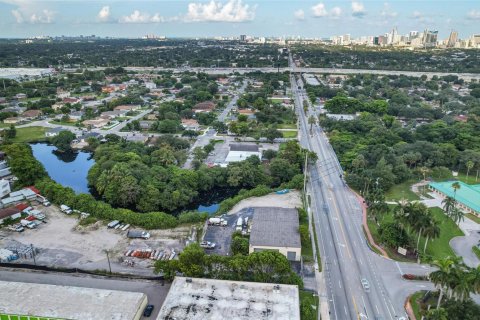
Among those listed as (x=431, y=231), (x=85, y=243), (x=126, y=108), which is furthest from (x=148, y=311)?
(x=126, y=108)

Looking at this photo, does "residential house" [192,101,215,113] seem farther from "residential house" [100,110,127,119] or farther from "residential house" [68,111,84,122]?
"residential house" [68,111,84,122]

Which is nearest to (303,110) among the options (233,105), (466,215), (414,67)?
(233,105)

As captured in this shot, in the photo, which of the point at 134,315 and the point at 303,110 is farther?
the point at 303,110

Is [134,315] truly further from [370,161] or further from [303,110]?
[303,110]

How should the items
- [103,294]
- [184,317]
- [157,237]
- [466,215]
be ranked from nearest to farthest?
1. [184,317]
2. [103,294]
3. [157,237]
4. [466,215]

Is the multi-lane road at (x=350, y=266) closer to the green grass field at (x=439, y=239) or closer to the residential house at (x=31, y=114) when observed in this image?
the green grass field at (x=439, y=239)

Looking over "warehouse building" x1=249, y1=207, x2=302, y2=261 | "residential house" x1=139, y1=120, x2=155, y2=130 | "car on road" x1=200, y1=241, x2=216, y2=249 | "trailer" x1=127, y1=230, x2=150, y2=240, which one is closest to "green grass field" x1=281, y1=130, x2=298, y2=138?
"residential house" x1=139, y1=120, x2=155, y2=130

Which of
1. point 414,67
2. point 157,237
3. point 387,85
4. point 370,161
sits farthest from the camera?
point 414,67
